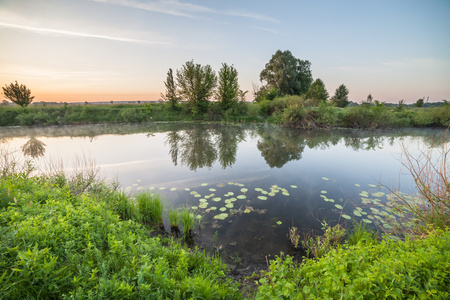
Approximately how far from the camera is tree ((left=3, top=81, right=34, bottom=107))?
28.1 metres

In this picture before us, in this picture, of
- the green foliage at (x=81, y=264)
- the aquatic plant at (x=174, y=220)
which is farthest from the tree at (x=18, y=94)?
the aquatic plant at (x=174, y=220)

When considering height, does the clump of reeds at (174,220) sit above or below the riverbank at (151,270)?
below

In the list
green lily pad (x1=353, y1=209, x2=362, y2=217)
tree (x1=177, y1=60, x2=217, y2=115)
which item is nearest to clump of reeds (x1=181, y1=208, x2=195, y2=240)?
green lily pad (x1=353, y1=209, x2=362, y2=217)

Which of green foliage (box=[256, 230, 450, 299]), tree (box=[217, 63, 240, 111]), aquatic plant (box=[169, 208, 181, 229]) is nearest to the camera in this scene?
green foliage (box=[256, 230, 450, 299])

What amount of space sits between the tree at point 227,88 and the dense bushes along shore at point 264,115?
1.16 metres

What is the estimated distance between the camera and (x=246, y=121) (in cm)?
3127

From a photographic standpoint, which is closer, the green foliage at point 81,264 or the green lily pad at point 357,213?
the green foliage at point 81,264

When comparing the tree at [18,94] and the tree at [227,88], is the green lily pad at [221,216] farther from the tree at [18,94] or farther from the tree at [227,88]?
the tree at [18,94]

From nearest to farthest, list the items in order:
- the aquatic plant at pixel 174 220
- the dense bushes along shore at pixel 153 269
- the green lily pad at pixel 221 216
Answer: the dense bushes along shore at pixel 153 269, the aquatic plant at pixel 174 220, the green lily pad at pixel 221 216

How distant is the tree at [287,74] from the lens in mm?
42594

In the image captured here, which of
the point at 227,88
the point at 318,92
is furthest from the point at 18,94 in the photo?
the point at 318,92

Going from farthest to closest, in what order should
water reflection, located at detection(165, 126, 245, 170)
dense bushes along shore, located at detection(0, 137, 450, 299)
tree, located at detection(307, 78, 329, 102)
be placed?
tree, located at detection(307, 78, 329, 102) → water reflection, located at detection(165, 126, 245, 170) → dense bushes along shore, located at detection(0, 137, 450, 299)

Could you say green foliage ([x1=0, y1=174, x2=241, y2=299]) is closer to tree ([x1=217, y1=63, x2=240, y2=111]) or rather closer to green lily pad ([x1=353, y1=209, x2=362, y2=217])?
green lily pad ([x1=353, y1=209, x2=362, y2=217])

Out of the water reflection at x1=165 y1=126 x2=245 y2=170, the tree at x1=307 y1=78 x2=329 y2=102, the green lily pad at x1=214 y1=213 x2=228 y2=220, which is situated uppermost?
the tree at x1=307 y1=78 x2=329 y2=102
